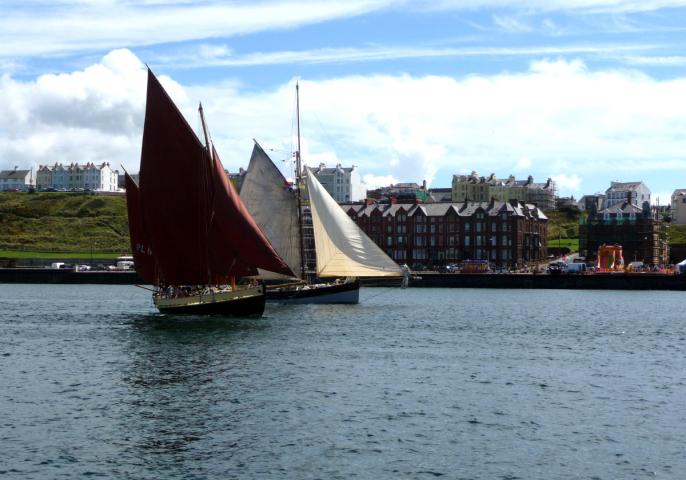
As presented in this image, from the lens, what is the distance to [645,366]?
52562mm

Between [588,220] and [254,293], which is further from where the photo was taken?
[588,220]

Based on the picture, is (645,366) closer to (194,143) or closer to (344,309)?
(194,143)

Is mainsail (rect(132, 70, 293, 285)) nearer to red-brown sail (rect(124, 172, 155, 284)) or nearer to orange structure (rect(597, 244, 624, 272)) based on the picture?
red-brown sail (rect(124, 172, 155, 284))

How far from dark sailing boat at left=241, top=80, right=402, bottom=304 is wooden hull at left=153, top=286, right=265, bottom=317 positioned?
17.6m

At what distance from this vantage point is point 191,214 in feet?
231

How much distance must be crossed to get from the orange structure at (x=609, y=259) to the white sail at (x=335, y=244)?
77.5 meters

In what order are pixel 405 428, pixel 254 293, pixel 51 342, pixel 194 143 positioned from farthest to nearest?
1. pixel 254 293
2. pixel 194 143
3. pixel 51 342
4. pixel 405 428

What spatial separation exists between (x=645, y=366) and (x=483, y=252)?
127 meters

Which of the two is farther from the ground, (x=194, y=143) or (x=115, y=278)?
(x=194, y=143)

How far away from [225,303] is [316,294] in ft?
77.9

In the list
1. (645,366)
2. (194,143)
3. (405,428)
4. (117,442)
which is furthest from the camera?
(194,143)

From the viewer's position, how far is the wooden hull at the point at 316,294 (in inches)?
3772

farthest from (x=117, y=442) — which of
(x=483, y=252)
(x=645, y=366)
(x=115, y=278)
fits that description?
(x=483, y=252)

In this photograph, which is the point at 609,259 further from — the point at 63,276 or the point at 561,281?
the point at 63,276
